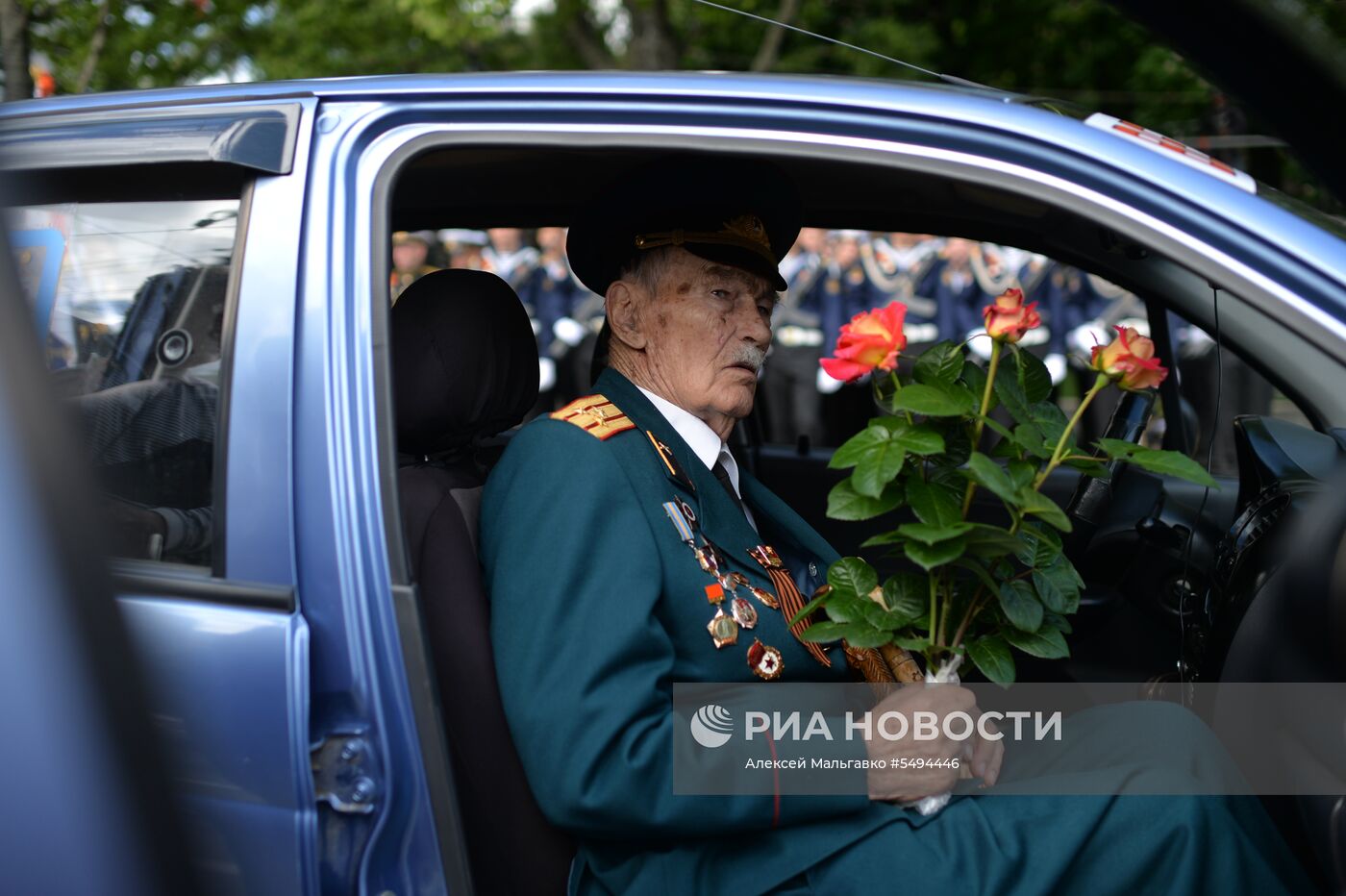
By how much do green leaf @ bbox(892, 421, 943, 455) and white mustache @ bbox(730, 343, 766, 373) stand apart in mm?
664

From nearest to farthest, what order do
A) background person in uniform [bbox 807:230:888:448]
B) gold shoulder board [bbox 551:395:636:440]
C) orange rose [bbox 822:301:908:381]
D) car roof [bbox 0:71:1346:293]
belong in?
car roof [bbox 0:71:1346:293] → orange rose [bbox 822:301:908:381] → gold shoulder board [bbox 551:395:636:440] → background person in uniform [bbox 807:230:888:448]

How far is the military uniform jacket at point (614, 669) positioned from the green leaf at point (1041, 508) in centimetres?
46

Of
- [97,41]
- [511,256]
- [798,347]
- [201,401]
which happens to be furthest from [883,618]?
[511,256]

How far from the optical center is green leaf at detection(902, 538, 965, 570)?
1.50 meters

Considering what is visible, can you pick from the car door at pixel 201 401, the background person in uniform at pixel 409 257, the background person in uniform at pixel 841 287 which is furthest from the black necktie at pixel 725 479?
the background person in uniform at pixel 841 287

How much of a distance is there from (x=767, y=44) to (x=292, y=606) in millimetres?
12687

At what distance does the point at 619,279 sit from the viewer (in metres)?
2.28

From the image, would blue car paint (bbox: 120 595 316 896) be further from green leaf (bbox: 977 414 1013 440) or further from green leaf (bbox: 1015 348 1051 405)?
green leaf (bbox: 1015 348 1051 405)

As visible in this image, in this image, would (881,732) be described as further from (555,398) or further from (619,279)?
(555,398)

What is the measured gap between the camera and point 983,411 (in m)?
1.59

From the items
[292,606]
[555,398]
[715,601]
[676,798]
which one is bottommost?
[555,398]

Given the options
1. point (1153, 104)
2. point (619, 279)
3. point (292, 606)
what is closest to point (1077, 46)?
point (1153, 104)

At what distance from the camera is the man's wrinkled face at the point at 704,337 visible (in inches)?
85.0

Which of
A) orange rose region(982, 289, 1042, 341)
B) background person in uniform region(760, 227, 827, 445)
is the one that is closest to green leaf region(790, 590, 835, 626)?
orange rose region(982, 289, 1042, 341)
